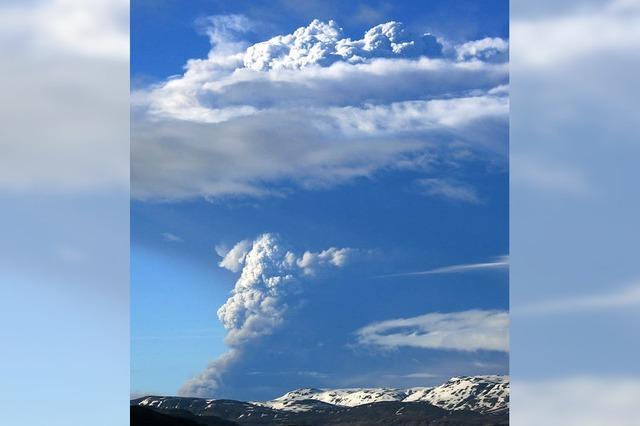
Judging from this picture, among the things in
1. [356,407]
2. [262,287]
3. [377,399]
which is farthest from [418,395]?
[262,287]

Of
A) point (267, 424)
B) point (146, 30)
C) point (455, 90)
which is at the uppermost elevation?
point (146, 30)

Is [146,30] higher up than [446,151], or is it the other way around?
[146,30]

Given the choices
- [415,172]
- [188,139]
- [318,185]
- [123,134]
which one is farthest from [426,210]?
[123,134]

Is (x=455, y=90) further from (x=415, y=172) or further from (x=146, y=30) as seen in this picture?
(x=146, y=30)

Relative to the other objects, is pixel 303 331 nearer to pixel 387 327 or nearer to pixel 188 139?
pixel 387 327

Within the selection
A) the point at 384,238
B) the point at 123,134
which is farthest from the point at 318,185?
the point at 123,134
